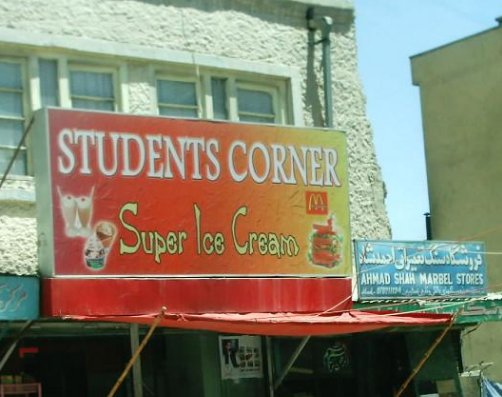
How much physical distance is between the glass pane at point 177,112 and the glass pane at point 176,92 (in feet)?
0.24

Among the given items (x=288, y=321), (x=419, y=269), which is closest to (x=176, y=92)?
A: (x=288, y=321)

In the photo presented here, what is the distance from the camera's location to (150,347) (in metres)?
11.5

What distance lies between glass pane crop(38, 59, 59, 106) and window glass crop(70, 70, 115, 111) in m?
0.18

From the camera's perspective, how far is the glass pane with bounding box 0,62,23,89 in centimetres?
1100

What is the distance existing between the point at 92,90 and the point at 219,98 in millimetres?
1548

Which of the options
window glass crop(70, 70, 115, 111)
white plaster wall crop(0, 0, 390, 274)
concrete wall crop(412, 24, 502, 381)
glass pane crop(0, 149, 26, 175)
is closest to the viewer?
glass pane crop(0, 149, 26, 175)

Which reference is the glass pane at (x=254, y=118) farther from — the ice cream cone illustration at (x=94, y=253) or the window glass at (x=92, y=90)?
the ice cream cone illustration at (x=94, y=253)

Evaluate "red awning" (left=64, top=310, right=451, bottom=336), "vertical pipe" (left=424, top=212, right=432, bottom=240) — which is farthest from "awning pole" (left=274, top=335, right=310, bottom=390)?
"vertical pipe" (left=424, top=212, right=432, bottom=240)

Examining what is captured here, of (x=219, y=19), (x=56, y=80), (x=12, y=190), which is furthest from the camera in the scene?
(x=219, y=19)

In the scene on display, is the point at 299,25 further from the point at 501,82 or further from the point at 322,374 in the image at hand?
the point at 501,82

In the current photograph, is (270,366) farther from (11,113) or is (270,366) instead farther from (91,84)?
(11,113)

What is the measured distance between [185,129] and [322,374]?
12.0 feet

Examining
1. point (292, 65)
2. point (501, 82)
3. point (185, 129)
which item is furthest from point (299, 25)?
point (501, 82)

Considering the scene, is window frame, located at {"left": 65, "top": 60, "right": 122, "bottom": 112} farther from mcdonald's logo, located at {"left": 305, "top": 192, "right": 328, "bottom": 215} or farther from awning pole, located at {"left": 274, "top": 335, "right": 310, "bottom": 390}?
awning pole, located at {"left": 274, "top": 335, "right": 310, "bottom": 390}
